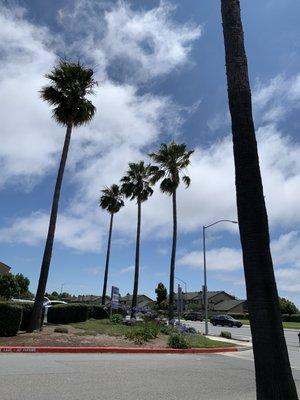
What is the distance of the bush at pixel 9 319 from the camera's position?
17.0m

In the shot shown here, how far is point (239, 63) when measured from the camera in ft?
22.0

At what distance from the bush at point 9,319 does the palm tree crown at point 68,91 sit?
34.0ft

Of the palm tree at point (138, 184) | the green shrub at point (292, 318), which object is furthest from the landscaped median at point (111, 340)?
the green shrub at point (292, 318)

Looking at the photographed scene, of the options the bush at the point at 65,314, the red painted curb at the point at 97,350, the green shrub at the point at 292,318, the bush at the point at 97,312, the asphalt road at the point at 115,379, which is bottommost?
the asphalt road at the point at 115,379

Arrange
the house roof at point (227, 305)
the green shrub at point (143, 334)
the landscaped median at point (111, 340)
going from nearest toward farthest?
the landscaped median at point (111, 340)
the green shrub at point (143, 334)
the house roof at point (227, 305)

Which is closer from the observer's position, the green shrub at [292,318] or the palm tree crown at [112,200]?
the palm tree crown at [112,200]

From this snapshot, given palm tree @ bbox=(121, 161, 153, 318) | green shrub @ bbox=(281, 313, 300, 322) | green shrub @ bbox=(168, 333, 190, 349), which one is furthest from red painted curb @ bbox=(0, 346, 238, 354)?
green shrub @ bbox=(281, 313, 300, 322)

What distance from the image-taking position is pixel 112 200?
5431cm

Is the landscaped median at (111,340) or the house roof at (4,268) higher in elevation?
the house roof at (4,268)

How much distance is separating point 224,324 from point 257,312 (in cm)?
5501

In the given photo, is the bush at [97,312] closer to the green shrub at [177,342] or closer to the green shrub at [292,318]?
the green shrub at [177,342]

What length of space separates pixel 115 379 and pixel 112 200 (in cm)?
4467

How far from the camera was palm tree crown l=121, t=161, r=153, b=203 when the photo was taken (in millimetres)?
46688

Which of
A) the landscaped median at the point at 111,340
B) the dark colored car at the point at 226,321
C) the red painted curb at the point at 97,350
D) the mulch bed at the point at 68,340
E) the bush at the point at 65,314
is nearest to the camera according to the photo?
the red painted curb at the point at 97,350
